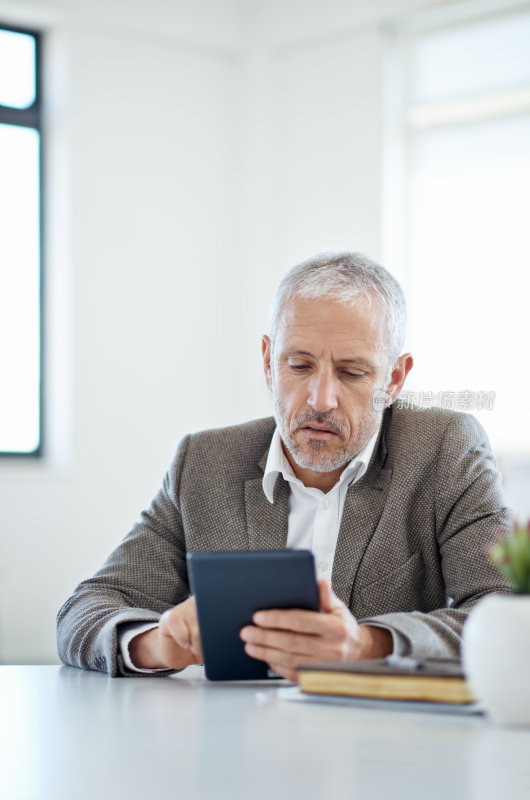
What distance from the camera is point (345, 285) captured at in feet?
6.55

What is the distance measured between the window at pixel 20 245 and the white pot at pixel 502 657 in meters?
4.69

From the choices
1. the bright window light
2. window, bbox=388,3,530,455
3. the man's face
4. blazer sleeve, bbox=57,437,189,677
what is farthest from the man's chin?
the bright window light

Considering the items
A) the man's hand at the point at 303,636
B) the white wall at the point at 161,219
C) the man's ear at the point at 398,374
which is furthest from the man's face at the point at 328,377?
the white wall at the point at 161,219

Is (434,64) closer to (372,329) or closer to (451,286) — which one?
(451,286)

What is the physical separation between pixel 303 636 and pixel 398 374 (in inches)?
34.8

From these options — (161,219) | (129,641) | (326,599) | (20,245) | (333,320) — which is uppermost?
(161,219)

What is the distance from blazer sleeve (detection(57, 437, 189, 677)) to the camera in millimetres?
1685

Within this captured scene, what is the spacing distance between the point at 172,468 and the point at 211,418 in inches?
146

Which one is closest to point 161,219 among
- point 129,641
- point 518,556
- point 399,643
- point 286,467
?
point 286,467

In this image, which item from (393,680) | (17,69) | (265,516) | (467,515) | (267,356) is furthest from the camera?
(17,69)

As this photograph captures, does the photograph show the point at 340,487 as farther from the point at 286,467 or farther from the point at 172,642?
the point at 172,642

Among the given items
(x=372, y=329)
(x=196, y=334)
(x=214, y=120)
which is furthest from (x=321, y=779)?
(x=214, y=120)

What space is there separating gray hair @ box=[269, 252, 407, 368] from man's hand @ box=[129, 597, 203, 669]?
0.70m

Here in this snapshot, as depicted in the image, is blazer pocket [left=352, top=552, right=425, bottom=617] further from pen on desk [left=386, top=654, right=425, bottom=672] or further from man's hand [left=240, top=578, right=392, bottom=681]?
pen on desk [left=386, top=654, right=425, bottom=672]
